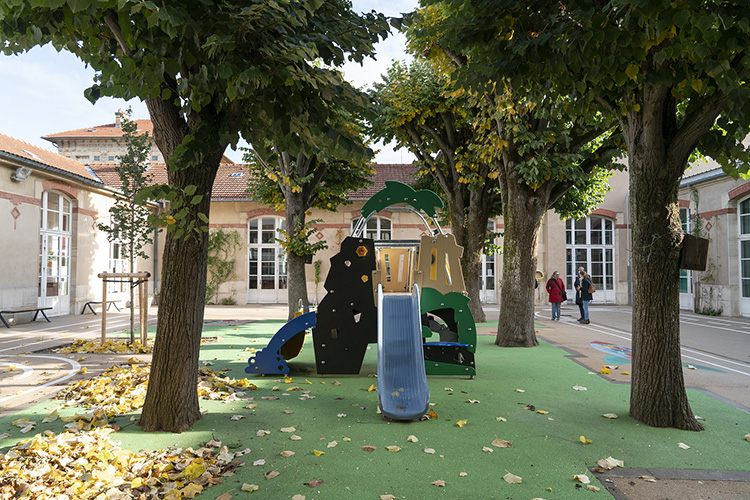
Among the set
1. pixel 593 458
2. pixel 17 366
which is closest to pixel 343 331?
pixel 593 458

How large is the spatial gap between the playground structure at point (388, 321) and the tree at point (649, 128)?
2.14 meters

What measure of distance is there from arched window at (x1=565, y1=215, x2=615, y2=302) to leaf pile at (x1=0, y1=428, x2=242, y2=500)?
2066cm

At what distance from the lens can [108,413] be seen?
420 centimetres

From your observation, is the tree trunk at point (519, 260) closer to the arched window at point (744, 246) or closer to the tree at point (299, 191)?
the tree at point (299, 191)

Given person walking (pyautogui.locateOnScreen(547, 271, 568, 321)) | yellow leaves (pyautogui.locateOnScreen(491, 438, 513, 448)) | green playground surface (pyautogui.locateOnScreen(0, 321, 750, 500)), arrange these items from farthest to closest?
person walking (pyautogui.locateOnScreen(547, 271, 568, 321)), yellow leaves (pyautogui.locateOnScreen(491, 438, 513, 448)), green playground surface (pyautogui.locateOnScreen(0, 321, 750, 500))

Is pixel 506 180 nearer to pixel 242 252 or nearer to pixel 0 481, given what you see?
pixel 0 481

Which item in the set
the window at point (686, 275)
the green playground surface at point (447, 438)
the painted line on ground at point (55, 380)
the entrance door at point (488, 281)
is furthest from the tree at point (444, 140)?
the window at point (686, 275)

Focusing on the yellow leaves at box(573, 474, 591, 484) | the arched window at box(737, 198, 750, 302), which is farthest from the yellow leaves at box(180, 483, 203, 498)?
the arched window at box(737, 198, 750, 302)

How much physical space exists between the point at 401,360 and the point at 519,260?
430 centimetres

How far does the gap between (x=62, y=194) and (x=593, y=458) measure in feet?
52.0

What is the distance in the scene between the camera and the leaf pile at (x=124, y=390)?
4527 mm

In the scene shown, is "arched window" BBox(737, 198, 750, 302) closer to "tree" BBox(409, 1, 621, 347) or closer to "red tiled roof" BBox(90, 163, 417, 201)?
"tree" BBox(409, 1, 621, 347)

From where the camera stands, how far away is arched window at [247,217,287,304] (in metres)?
21.4

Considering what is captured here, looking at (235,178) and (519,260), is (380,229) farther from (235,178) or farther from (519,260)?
(519,260)
